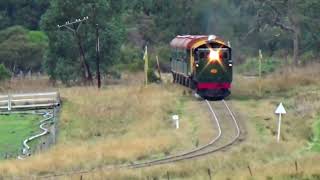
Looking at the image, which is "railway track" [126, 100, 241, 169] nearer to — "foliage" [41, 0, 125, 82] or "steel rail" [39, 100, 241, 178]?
"steel rail" [39, 100, 241, 178]

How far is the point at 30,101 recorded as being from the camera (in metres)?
44.2

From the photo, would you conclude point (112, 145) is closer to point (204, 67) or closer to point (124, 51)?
point (204, 67)

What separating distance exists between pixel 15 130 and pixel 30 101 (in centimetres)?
791

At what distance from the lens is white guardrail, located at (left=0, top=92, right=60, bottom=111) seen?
143ft

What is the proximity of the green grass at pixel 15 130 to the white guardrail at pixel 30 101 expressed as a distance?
67.2 inches

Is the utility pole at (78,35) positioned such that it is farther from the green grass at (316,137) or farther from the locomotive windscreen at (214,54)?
the green grass at (316,137)

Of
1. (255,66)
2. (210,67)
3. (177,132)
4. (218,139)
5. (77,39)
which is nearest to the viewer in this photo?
(218,139)

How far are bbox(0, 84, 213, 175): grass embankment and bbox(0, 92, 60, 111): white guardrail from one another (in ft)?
2.58

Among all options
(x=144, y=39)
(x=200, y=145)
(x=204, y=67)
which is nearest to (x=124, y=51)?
(x=144, y=39)

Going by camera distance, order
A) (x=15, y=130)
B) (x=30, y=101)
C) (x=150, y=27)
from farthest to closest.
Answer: (x=150, y=27) < (x=30, y=101) < (x=15, y=130)

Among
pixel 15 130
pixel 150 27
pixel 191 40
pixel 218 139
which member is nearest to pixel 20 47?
pixel 150 27

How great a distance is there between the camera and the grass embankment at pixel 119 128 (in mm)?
26234

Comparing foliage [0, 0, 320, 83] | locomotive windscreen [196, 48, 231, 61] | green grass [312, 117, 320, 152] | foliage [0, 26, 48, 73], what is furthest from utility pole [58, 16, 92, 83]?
green grass [312, 117, 320, 152]

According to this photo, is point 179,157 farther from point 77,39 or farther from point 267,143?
point 77,39
